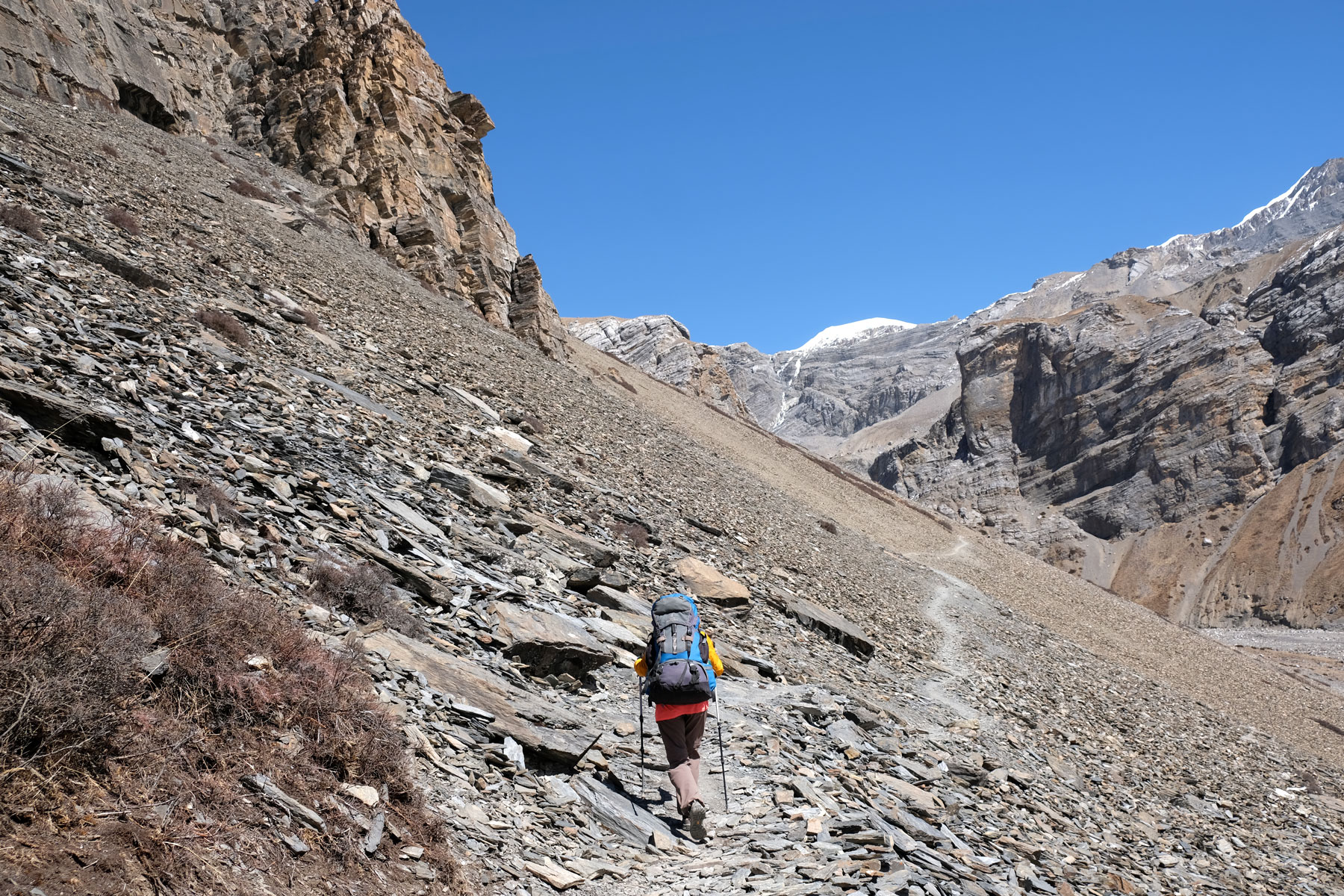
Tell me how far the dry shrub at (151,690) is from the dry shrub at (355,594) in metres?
1.20

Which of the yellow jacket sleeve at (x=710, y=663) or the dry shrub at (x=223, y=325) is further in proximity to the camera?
the dry shrub at (x=223, y=325)

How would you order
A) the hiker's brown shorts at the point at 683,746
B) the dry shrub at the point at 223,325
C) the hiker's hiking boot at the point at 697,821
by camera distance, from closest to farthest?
the hiker's hiking boot at the point at 697,821, the hiker's brown shorts at the point at 683,746, the dry shrub at the point at 223,325

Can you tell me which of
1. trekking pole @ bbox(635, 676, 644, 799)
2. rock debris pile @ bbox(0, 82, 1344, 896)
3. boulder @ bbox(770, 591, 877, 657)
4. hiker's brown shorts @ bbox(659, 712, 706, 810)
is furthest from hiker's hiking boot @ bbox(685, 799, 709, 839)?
boulder @ bbox(770, 591, 877, 657)

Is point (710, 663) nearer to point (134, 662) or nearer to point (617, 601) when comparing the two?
point (134, 662)

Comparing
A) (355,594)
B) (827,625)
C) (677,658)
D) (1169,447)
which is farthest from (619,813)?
(1169,447)

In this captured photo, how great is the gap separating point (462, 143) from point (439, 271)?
47.4 feet

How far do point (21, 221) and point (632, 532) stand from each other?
1210 centimetres

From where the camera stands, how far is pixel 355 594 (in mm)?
7738

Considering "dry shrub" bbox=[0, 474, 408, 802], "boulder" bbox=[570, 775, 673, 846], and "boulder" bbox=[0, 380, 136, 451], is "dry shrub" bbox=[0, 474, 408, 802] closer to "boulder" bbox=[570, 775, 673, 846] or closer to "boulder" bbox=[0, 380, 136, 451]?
"boulder" bbox=[0, 380, 136, 451]

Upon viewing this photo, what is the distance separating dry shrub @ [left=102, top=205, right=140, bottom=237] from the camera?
56.8ft

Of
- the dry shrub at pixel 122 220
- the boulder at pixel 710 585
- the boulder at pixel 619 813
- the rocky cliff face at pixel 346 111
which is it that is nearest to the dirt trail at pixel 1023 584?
the rocky cliff face at pixel 346 111

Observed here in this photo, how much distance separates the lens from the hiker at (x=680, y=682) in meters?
7.30

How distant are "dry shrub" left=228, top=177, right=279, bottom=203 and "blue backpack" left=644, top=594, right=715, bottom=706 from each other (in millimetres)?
32146

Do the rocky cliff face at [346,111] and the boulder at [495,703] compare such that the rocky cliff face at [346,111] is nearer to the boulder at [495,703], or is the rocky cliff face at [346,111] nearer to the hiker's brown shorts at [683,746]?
the boulder at [495,703]
